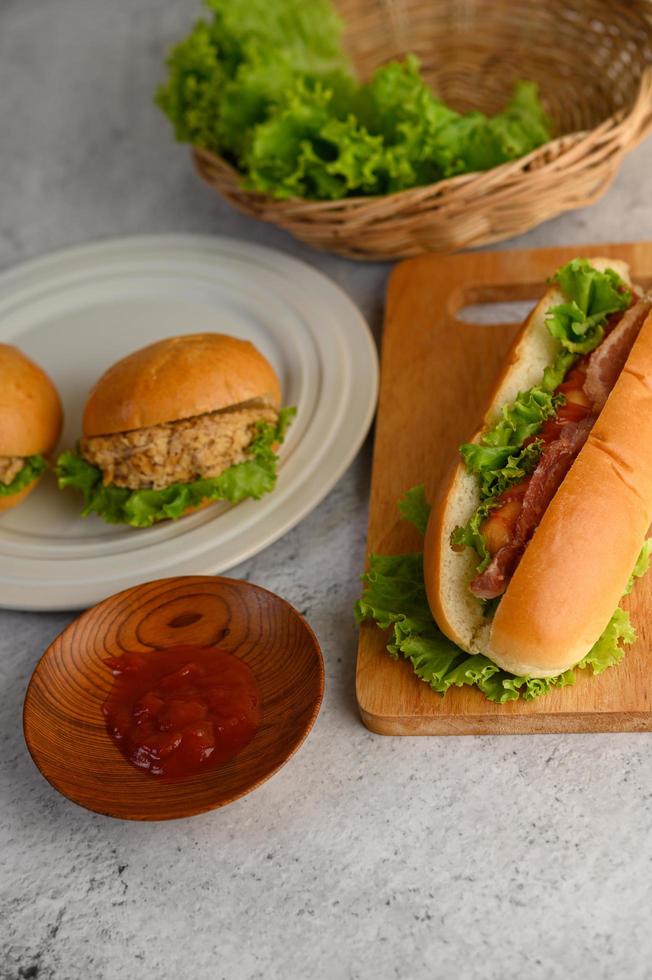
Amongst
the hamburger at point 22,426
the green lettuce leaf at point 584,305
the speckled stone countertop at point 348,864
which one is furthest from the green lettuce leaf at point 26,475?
the green lettuce leaf at point 584,305

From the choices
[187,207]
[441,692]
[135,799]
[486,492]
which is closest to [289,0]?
[187,207]

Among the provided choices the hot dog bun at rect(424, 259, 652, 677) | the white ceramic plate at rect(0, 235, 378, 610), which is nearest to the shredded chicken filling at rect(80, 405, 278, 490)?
the white ceramic plate at rect(0, 235, 378, 610)

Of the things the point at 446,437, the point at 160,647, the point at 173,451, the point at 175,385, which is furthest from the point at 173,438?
the point at 446,437

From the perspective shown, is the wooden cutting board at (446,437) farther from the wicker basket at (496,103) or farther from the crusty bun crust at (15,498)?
the crusty bun crust at (15,498)

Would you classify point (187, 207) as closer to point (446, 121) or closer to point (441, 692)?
point (446, 121)

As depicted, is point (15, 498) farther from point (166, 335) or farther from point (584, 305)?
point (584, 305)

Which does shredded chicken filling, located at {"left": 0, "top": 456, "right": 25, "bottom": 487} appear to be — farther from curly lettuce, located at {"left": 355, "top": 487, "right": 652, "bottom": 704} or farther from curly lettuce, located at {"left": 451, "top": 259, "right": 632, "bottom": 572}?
curly lettuce, located at {"left": 451, "top": 259, "right": 632, "bottom": 572}
